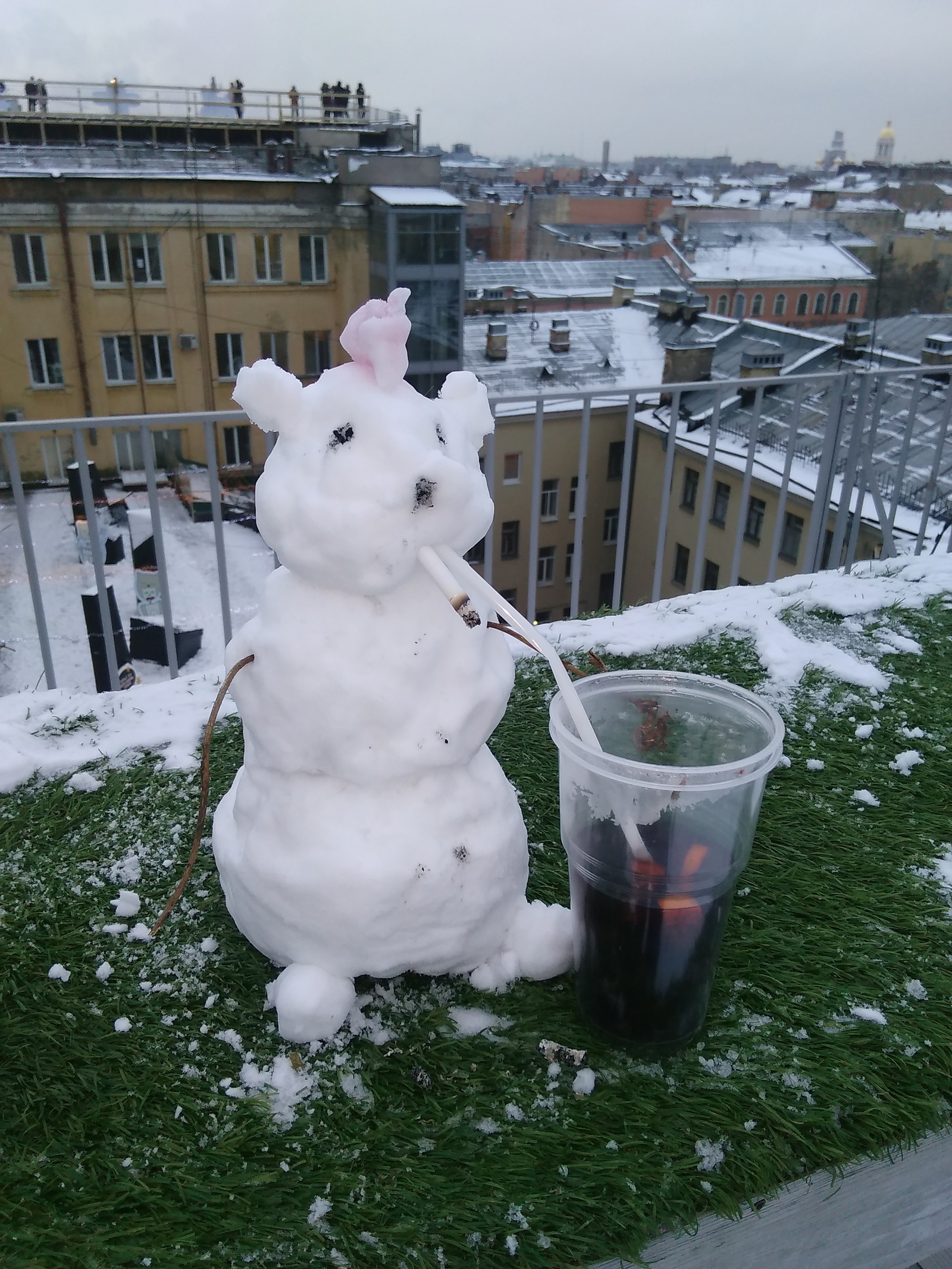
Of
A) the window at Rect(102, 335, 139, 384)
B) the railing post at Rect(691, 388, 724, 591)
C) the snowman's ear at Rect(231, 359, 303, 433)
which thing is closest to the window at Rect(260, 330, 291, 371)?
the window at Rect(102, 335, 139, 384)

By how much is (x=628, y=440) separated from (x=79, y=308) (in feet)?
41.5

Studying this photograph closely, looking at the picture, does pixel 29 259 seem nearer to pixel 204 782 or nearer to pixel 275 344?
pixel 275 344

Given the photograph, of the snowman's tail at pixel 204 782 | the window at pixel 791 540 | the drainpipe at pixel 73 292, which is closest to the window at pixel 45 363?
the drainpipe at pixel 73 292

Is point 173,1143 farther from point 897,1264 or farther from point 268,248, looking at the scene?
point 268,248

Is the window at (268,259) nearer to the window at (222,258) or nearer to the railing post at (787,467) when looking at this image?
the window at (222,258)

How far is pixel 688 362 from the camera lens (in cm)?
1365

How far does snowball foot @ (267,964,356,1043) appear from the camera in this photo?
1.35 m

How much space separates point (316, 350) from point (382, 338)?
47.6 feet

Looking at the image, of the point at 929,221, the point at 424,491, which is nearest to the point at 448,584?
the point at 424,491

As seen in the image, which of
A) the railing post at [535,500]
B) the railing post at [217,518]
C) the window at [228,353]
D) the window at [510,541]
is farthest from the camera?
the window at [228,353]

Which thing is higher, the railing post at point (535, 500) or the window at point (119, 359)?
the railing post at point (535, 500)

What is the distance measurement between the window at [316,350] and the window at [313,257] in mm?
820

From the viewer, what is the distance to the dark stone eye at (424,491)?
1.22 m

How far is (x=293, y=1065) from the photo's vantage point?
1.36 m
